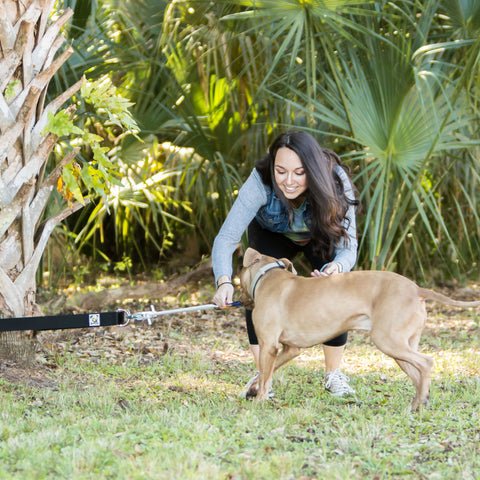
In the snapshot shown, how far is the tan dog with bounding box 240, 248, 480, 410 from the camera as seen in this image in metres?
3.09

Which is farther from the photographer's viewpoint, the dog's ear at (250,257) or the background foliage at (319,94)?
the background foliage at (319,94)

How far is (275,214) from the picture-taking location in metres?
3.66

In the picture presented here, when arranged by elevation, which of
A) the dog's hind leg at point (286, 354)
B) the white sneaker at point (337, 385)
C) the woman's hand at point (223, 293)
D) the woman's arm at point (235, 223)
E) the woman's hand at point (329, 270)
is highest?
the woman's arm at point (235, 223)

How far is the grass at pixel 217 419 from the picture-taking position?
95.0 inches

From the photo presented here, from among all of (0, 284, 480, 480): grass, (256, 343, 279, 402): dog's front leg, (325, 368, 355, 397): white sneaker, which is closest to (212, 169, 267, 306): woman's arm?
(256, 343, 279, 402): dog's front leg

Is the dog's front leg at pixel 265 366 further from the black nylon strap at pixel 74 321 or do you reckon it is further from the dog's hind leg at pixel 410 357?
the black nylon strap at pixel 74 321

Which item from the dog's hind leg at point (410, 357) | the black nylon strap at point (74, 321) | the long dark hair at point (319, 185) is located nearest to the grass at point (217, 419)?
the dog's hind leg at point (410, 357)

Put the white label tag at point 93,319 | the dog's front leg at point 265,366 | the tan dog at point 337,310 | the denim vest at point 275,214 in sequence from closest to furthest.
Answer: the tan dog at point 337,310 < the dog's front leg at point 265,366 < the white label tag at point 93,319 < the denim vest at point 275,214

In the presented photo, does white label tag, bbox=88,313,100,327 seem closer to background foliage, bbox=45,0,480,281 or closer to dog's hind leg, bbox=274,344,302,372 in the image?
dog's hind leg, bbox=274,344,302,372

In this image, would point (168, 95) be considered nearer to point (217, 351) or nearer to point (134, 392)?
point (217, 351)

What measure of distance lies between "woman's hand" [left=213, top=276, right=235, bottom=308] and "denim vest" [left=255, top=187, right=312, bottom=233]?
469 millimetres

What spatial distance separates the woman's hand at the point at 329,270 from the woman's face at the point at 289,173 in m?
0.40

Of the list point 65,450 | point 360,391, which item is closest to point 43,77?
point 65,450

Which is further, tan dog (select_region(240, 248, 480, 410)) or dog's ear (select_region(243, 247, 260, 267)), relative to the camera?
dog's ear (select_region(243, 247, 260, 267))
